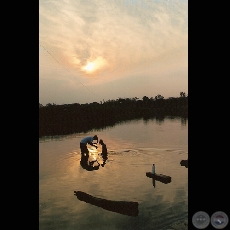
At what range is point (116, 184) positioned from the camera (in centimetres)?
1248
